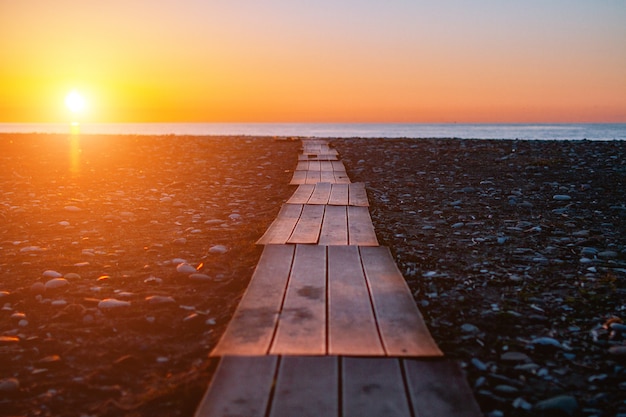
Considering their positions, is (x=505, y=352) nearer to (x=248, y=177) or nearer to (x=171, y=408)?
(x=171, y=408)

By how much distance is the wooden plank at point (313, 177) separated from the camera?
11305mm

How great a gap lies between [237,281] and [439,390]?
2565mm

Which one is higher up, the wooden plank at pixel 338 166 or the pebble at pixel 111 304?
the wooden plank at pixel 338 166

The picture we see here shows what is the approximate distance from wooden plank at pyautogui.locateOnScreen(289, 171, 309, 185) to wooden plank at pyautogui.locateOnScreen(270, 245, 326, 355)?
618 centimetres

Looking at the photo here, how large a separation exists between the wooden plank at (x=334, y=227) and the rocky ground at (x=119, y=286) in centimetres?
83

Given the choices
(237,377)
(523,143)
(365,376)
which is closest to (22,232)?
(237,377)

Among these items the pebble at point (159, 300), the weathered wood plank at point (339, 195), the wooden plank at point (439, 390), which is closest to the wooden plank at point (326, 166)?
the weathered wood plank at point (339, 195)

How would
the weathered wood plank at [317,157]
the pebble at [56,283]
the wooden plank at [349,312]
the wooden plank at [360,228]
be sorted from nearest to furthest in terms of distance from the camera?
the wooden plank at [349,312]
the pebble at [56,283]
the wooden plank at [360,228]
the weathered wood plank at [317,157]

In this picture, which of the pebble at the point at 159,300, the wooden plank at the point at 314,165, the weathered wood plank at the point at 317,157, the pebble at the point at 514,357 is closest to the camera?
the pebble at the point at 514,357

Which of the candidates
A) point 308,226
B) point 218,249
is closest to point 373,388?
point 218,249

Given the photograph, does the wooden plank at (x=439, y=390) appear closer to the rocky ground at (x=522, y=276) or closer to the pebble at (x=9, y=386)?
the rocky ground at (x=522, y=276)

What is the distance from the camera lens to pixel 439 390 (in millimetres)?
2861

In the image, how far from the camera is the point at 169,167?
1507cm

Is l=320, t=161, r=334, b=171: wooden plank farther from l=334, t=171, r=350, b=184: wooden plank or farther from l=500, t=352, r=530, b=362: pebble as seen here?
l=500, t=352, r=530, b=362: pebble
